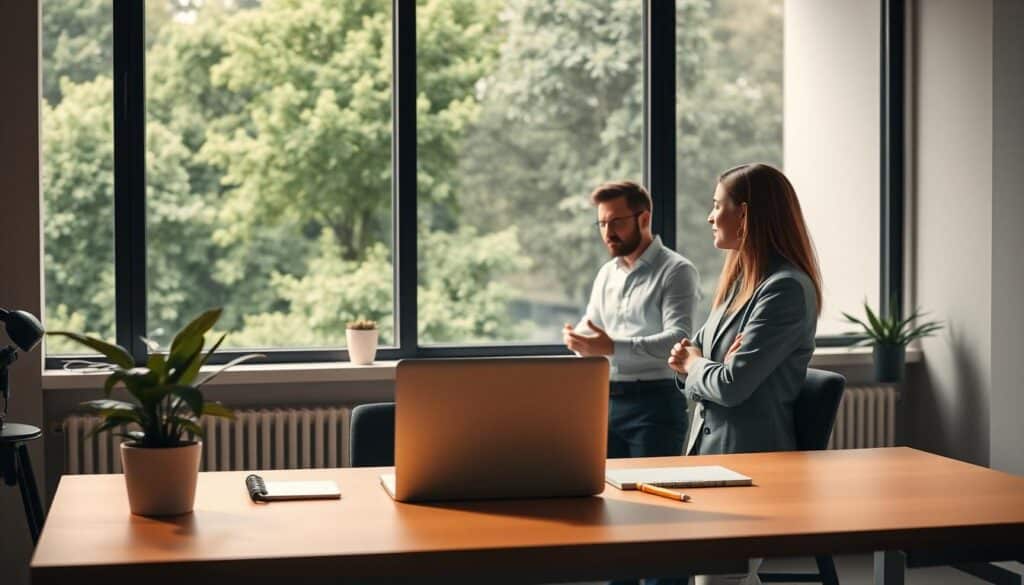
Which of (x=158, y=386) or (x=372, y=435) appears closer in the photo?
(x=158, y=386)

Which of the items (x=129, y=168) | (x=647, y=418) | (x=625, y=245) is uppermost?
(x=129, y=168)

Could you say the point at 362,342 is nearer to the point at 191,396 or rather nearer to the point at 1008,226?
the point at 191,396

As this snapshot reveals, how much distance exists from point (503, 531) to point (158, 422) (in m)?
0.70

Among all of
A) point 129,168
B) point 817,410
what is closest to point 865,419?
point 817,410

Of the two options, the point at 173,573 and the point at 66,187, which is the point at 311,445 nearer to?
the point at 66,187

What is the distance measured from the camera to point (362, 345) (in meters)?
4.60

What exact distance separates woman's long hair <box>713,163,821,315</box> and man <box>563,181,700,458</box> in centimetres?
68

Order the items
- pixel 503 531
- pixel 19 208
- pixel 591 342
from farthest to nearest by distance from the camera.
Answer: pixel 19 208, pixel 591 342, pixel 503 531

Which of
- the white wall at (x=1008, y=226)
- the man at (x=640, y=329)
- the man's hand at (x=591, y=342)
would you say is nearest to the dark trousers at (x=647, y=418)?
the man at (x=640, y=329)

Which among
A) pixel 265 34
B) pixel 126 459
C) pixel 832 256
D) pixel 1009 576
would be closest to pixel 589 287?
pixel 832 256

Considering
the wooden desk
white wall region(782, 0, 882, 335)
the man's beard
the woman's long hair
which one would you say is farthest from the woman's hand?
white wall region(782, 0, 882, 335)

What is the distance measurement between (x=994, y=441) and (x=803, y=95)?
6.14 ft

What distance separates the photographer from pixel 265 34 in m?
5.75

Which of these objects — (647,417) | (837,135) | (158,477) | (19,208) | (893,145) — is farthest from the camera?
(837,135)
